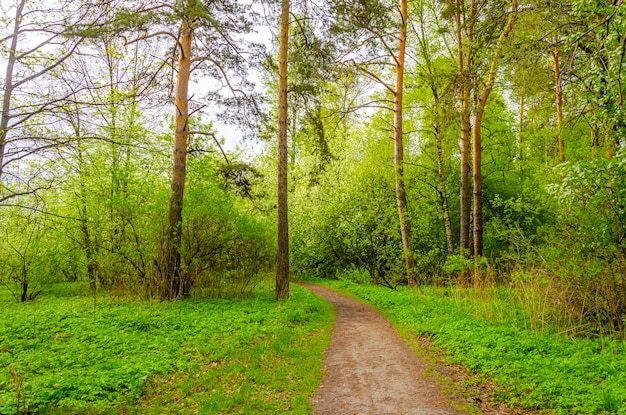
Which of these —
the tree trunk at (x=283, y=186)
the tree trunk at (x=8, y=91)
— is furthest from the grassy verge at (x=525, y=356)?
the tree trunk at (x=8, y=91)

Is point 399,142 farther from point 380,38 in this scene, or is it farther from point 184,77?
point 184,77

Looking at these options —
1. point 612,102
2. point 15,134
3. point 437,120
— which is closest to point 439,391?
point 612,102

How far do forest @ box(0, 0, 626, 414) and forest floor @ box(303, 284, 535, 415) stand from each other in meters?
0.34

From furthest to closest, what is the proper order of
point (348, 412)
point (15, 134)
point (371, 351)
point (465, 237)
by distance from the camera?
point (465, 237) → point (371, 351) → point (15, 134) → point (348, 412)

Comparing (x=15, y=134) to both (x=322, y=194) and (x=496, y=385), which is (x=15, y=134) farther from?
(x=322, y=194)

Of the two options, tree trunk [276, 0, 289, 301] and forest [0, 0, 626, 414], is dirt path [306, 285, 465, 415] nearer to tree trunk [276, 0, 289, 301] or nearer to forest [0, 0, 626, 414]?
forest [0, 0, 626, 414]

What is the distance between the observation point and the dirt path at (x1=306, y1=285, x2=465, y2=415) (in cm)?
444

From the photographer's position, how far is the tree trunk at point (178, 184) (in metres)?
10.1

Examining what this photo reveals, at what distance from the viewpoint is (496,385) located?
4859mm

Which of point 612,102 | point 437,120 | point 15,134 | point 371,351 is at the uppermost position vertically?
point 437,120

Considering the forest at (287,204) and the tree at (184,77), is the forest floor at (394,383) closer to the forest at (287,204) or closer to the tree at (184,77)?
the forest at (287,204)

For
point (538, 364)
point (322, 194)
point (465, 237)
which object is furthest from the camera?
point (322, 194)

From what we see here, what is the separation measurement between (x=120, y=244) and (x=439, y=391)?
32.1ft

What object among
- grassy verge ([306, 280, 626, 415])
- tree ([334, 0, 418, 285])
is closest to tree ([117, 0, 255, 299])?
tree ([334, 0, 418, 285])
